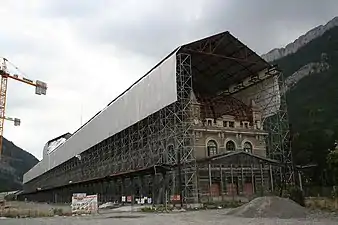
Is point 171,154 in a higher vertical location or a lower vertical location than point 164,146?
lower

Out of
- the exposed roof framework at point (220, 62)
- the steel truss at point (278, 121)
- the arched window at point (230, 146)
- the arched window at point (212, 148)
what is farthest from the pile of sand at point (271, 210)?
the arched window at point (230, 146)

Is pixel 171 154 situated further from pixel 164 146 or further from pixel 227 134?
pixel 227 134

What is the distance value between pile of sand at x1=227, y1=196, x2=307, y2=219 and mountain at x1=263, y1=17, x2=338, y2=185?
29457 millimetres

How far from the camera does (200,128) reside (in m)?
47.9

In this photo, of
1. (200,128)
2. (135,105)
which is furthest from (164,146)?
(135,105)

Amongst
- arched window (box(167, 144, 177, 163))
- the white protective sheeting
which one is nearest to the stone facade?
arched window (box(167, 144, 177, 163))

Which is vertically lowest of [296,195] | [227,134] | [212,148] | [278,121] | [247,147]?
[296,195]

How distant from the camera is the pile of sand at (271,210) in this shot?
2416cm

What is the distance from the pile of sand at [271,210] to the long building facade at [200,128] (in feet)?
41.3

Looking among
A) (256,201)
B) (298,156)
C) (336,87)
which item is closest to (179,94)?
(256,201)

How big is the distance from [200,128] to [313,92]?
61.5 m

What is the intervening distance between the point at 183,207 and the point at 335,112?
5997cm

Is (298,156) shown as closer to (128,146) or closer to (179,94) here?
(128,146)

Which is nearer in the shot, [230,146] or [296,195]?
[296,195]
